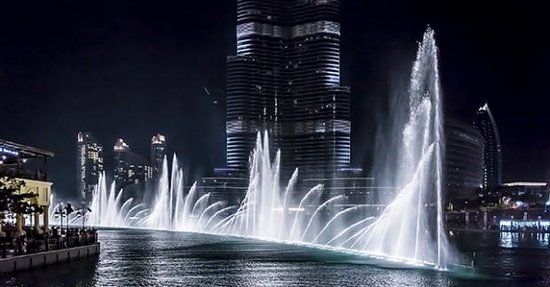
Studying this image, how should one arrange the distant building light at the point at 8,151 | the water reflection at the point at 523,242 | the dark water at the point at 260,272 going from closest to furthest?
the dark water at the point at 260,272, the distant building light at the point at 8,151, the water reflection at the point at 523,242

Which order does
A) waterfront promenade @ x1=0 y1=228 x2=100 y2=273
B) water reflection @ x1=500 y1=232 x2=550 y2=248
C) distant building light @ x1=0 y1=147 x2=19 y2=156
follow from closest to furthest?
waterfront promenade @ x1=0 y1=228 x2=100 y2=273 → distant building light @ x1=0 y1=147 x2=19 y2=156 → water reflection @ x1=500 y1=232 x2=550 y2=248

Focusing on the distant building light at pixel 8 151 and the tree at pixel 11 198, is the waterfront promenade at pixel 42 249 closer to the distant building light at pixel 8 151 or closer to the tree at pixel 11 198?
the tree at pixel 11 198

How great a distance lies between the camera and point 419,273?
42500mm

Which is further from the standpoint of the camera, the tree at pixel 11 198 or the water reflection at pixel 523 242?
the water reflection at pixel 523 242

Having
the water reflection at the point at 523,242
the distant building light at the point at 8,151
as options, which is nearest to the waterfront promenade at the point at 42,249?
the distant building light at the point at 8,151

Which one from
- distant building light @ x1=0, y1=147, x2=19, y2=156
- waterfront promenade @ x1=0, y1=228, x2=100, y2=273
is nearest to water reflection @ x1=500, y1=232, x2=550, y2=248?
waterfront promenade @ x1=0, y1=228, x2=100, y2=273

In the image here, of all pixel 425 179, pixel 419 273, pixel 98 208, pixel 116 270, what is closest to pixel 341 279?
pixel 419 273

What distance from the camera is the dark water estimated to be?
39.3 m

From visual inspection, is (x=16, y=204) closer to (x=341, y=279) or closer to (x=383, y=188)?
(x=341, y=279)

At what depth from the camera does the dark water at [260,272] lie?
129 ft

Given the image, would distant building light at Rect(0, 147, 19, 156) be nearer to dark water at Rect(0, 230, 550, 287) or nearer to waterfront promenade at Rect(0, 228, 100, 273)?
waterfront promenade at Rect(0, 228, 100, 273)

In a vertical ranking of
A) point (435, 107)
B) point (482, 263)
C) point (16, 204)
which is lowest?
point (482, 263)

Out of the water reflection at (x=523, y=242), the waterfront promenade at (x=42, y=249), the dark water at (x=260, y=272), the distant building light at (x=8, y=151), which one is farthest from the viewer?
the water reflection at (x=523, y=242)

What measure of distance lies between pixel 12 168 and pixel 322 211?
3857 inches
